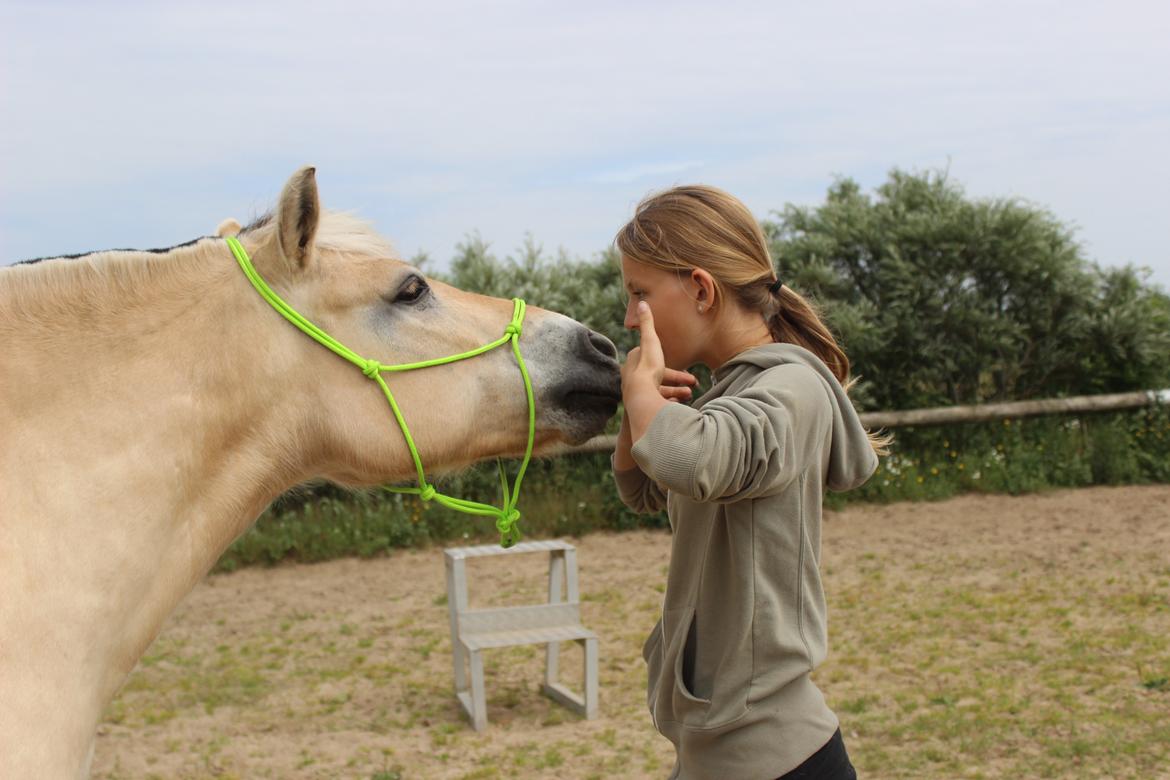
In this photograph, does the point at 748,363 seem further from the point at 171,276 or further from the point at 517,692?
the point at 517,692

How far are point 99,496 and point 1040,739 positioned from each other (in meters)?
4.20

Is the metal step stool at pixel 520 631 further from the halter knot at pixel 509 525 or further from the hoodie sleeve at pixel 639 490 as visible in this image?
the halter knot at pixel 509 525

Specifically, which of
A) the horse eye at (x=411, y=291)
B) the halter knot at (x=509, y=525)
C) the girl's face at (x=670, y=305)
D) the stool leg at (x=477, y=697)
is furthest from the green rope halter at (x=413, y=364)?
the stool leg at (x=477, y=697)

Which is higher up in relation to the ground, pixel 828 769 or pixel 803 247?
pixel 803 247

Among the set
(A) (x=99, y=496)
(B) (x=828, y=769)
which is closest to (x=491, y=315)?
(A) (x=99, y=496)

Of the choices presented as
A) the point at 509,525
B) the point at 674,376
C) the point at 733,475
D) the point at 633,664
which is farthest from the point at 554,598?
the point at 733,475

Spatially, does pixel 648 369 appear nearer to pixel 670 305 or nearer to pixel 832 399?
pixel 670 305

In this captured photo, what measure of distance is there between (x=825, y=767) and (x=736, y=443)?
678 millimetres

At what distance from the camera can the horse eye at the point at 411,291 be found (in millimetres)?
2045

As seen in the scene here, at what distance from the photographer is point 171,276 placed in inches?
72.9

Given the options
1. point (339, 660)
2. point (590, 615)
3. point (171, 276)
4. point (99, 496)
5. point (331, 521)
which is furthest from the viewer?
point (331, 521)

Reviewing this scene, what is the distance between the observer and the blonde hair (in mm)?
2100

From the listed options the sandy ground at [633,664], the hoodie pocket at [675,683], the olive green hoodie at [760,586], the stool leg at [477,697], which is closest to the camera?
the olive green hoodie at [760,586]

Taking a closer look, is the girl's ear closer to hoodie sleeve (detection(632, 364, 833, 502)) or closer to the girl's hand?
the girl's hand
